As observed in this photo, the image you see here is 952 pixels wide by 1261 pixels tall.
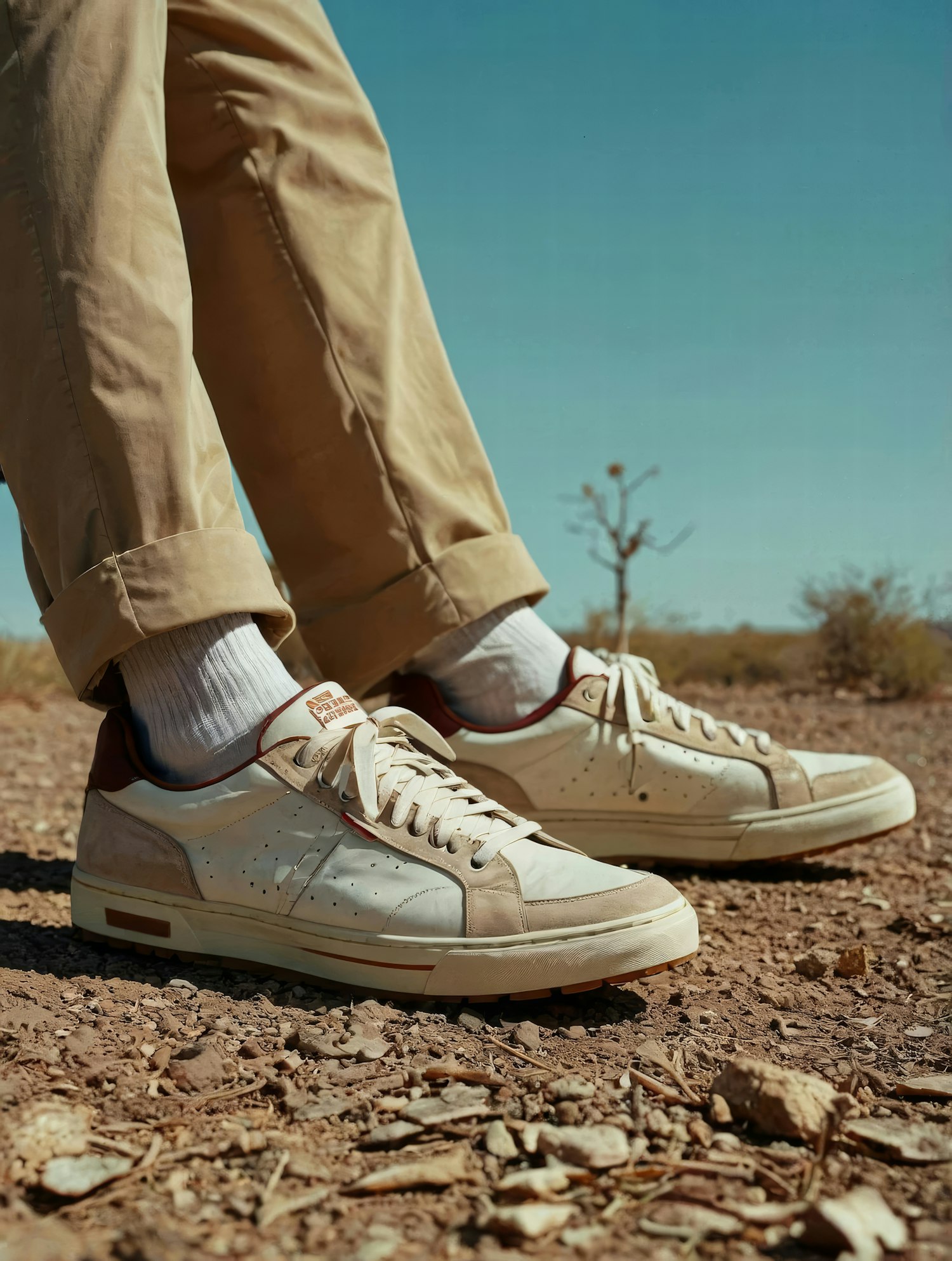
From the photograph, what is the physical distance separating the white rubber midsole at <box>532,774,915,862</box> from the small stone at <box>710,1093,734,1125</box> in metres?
0.82

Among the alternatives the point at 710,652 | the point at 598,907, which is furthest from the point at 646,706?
the point at 710,652

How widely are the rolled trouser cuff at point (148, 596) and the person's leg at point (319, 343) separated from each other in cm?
39

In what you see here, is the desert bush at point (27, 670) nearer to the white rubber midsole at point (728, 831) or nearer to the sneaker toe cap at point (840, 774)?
the white rubber midsole at point (728, 831)

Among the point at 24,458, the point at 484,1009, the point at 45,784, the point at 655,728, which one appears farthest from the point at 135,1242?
the point at 45,784

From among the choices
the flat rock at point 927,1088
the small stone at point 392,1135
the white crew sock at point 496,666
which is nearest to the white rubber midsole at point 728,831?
the white crew sock at point 496,666

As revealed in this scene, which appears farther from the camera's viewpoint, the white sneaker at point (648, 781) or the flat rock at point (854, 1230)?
the white sneaker at point (648, 781)

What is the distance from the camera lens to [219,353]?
160 centimetres

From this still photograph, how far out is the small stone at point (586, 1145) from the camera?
0.77m

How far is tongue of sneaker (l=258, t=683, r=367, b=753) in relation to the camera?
1199 mm

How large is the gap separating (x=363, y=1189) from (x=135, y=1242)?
0.17 meters

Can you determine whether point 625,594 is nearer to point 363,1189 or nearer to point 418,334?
point 418,334

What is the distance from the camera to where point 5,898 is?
1534mm

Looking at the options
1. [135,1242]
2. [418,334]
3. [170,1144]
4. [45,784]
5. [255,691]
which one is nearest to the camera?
[135,1242]
